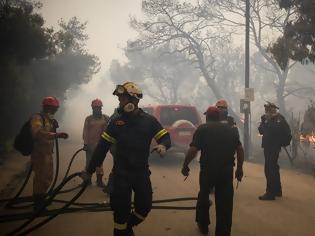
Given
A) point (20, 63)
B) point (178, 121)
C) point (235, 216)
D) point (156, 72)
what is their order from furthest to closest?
point (156, 72)
point (20, 63)
point (178, 121)
point (235, 216)

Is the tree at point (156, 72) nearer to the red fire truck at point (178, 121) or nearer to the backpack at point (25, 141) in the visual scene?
the red fire truck at point (178, 121)

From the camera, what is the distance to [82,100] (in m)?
148

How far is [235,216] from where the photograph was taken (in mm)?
6523

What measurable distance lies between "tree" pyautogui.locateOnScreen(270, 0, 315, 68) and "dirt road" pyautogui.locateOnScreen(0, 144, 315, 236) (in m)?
4.42

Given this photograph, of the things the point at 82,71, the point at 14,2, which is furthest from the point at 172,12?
the point at 14,2

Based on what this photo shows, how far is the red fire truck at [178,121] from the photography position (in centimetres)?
1240

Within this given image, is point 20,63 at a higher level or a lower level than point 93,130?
higher

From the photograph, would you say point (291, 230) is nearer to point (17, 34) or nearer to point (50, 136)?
point (50, 136)

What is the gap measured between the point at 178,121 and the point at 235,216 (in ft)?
20.8

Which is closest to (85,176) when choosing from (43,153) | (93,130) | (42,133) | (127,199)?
(127,199)

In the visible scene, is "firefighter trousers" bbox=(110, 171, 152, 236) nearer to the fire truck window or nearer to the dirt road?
the dirt road

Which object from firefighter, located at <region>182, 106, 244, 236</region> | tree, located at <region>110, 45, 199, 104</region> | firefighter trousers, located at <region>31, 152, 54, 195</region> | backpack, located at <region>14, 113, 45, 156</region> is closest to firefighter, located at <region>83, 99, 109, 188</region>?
firefighter trousers, located at <region>31, 152, 54, 195</region>

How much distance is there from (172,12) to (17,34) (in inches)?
514

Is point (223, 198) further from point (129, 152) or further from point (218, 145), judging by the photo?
point (129, 152)
